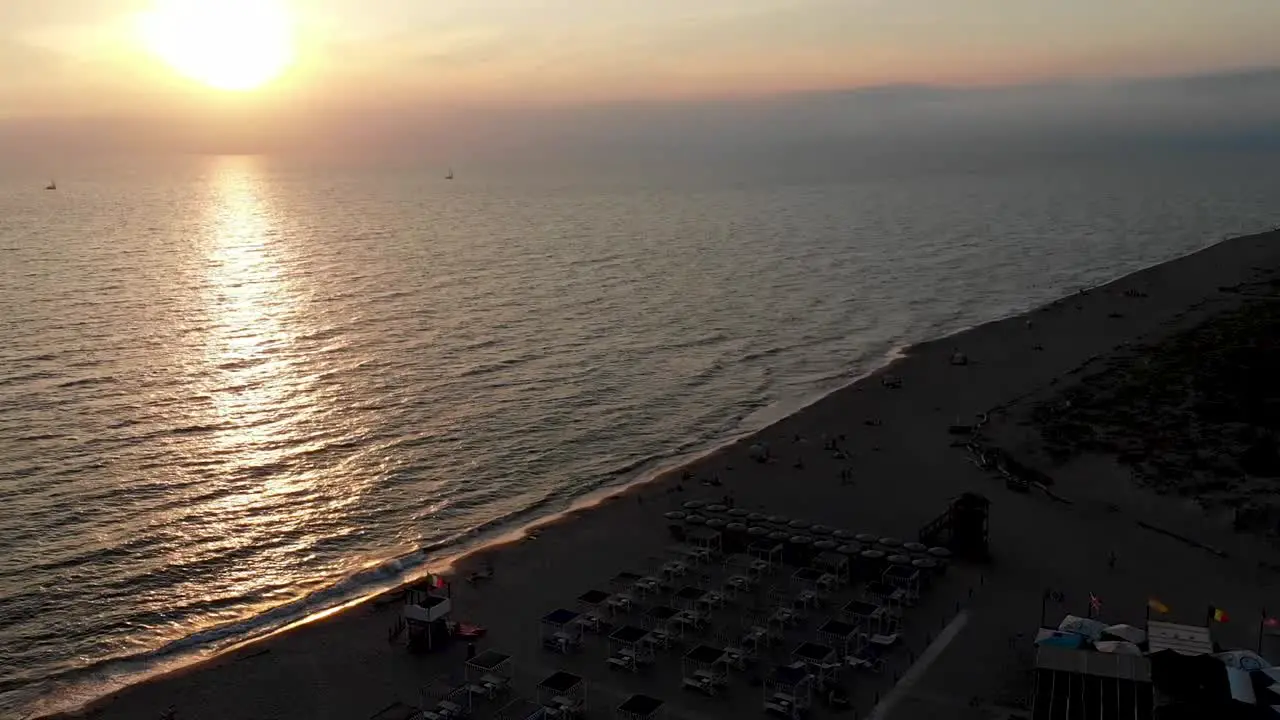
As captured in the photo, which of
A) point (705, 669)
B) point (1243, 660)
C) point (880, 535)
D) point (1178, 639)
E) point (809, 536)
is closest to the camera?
point (1243, 660)

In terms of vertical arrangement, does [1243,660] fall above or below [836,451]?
above

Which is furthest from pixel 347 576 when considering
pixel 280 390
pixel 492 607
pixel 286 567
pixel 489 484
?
pixel 280 390

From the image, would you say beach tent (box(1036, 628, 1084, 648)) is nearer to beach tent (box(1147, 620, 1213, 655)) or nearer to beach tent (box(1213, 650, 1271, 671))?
beach tent (box(1147, 620, 1213, 655))

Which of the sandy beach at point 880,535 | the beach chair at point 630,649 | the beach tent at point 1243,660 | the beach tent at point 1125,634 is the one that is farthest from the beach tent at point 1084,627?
the beach chair at point 630,649

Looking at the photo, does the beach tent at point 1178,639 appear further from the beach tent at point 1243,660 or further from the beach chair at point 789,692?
the beach chair at point 789,692

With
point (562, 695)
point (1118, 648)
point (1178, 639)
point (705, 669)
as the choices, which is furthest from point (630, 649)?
point (1178, 639)

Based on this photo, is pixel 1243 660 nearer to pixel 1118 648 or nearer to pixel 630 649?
pixel 1118 648
